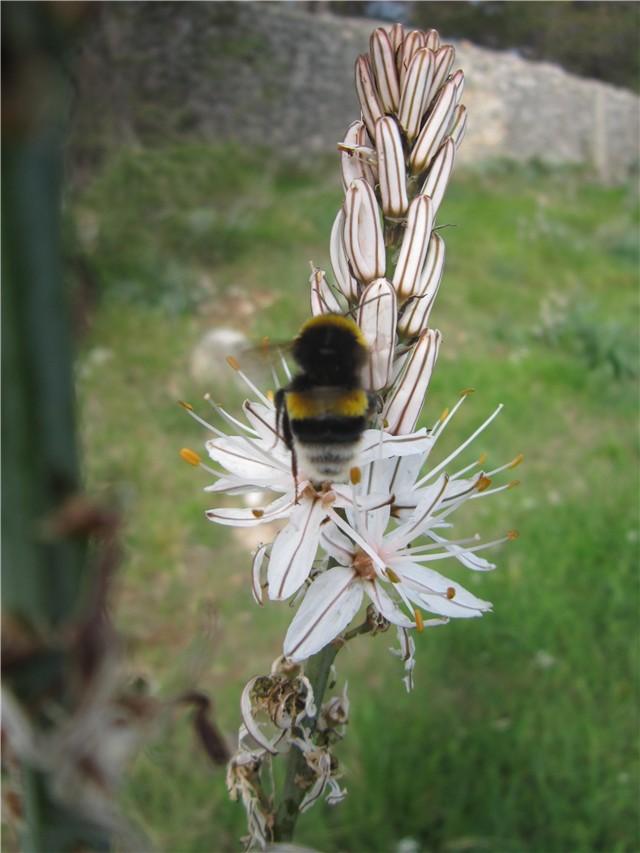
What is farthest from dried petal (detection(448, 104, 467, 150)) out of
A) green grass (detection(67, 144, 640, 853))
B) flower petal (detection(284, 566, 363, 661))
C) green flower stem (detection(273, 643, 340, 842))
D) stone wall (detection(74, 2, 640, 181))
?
stone wall (detection(74, 2, 640, 181))

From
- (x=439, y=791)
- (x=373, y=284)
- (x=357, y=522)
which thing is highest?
(x=373, y=284)

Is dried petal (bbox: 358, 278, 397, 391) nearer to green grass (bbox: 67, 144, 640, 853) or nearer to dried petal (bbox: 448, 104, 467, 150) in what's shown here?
dried petal (bbox: 448, 104, 467, 150)

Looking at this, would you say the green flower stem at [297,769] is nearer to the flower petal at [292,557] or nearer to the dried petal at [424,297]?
the flower petal at [292,557]

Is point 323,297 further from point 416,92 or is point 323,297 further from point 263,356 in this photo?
point 416,92

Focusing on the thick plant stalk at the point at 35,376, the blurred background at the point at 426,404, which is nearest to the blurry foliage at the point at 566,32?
the blurred background at the point at 426,404

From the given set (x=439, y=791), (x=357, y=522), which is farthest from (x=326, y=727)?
(x=439, y=791)

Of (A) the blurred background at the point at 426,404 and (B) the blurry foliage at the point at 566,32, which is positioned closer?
(A) the blurred background at the point at 426,404

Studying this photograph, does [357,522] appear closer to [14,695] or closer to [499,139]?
[14,695]
